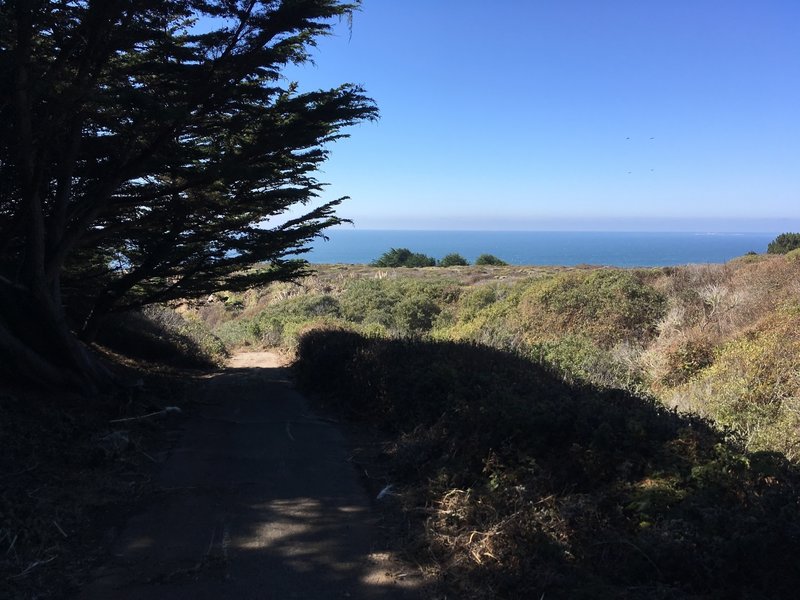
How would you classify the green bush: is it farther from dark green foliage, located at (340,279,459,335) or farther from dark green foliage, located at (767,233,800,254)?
dark green foliage, located at (767,233,800,254)

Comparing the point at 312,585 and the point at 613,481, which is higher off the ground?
the point at 613,481

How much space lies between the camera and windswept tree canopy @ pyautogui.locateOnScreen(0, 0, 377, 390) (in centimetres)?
700

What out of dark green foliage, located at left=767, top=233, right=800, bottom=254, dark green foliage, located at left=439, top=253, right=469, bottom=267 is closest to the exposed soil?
dark green foliage, located at left=767, top=233, right=800, bottom=254

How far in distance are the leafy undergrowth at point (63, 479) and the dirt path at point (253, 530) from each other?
22 cm

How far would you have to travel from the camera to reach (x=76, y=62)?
7734 millimetres

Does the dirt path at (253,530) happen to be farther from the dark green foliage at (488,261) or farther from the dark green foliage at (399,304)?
the dark green foliage at (488,261)

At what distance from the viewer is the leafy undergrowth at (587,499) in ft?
10.1

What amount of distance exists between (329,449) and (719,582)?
181 inches

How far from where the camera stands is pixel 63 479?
5.04 metres

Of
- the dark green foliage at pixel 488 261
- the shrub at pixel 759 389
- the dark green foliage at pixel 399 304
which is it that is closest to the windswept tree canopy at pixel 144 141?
the shrub at pixel 759 389

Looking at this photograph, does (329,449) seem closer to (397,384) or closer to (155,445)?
(397,384)

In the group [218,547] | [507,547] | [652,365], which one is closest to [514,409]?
[507,547]

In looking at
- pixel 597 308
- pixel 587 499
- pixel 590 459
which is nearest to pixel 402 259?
pixel 597 308

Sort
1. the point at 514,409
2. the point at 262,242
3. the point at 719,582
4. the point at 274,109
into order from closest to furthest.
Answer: the point at 719,582 → the point at 514,409 → the point at 274,109 → the point at 262,242
